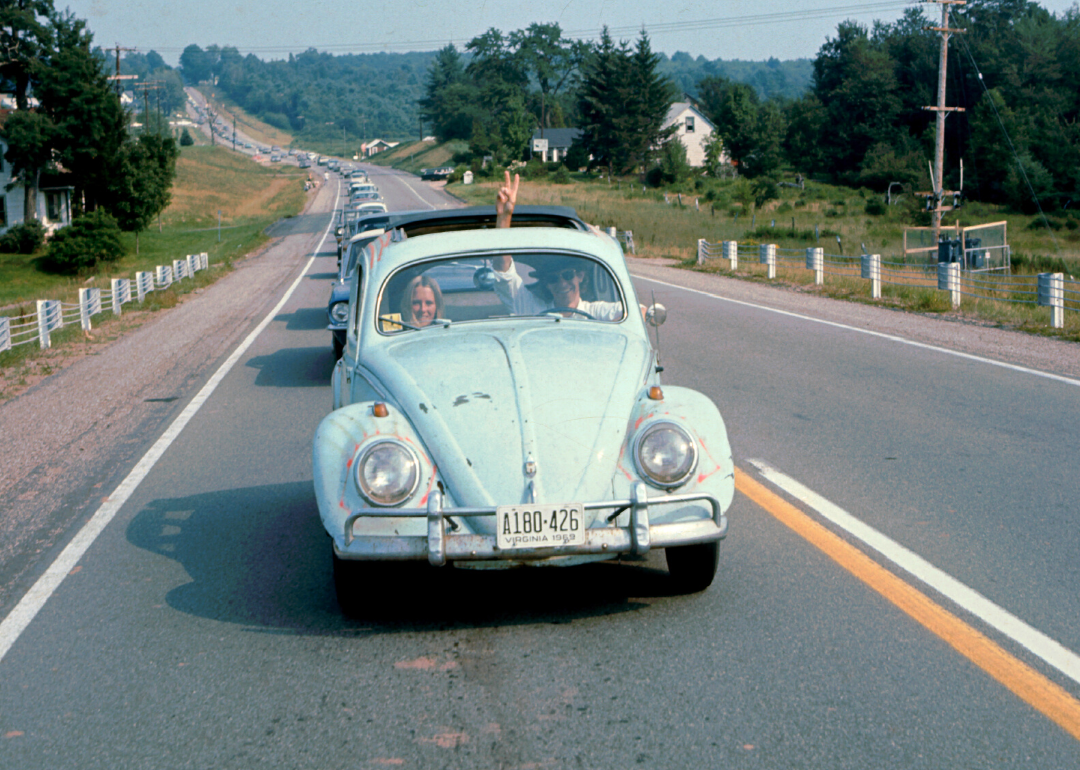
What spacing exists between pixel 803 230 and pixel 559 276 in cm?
5270

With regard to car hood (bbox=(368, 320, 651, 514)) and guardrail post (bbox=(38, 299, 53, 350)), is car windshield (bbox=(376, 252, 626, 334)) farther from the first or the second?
guardrail post (bbox=(38, 299, 53, 350))

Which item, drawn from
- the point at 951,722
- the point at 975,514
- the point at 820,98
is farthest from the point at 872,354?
the point at 820,98

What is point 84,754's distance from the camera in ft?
11.4

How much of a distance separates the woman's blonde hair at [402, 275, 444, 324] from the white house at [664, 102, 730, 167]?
117211 millimetres

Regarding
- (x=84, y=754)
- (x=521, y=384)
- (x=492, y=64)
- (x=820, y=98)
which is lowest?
(x=84, y=754)

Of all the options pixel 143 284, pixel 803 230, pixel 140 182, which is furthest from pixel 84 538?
pixel 140 182

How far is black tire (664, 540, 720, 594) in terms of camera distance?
4684 mm

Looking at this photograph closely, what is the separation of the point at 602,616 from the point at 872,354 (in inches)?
367

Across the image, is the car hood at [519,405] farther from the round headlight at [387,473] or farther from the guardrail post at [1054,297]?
the guardrail post at [1054,297]

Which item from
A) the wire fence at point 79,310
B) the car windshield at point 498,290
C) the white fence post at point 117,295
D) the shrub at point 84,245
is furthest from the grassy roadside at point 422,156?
the car windshield at point 498,290

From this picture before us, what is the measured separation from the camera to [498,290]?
5891 millimetres

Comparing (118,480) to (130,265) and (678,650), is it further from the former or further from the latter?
(130,265)

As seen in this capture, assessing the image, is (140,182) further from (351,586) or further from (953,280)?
(351,586)

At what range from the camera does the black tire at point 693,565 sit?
468 cm
